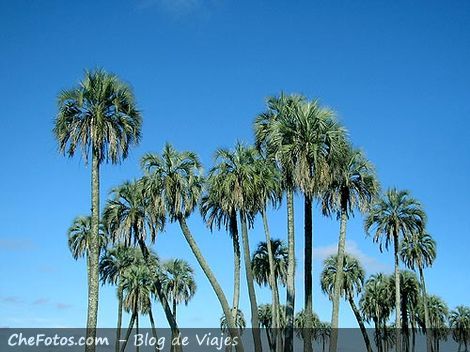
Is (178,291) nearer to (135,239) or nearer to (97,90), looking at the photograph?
(135,239)

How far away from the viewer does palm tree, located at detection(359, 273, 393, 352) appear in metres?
77.5

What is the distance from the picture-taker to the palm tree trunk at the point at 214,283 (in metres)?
40.5

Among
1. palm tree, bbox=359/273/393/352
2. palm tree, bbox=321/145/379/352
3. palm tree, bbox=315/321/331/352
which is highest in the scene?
palm tree, bbox=321/145/379/352

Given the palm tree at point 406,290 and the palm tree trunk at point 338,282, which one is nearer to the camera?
the palm tree trunk at point 338,282

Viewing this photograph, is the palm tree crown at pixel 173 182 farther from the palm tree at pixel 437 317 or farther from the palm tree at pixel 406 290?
the palm tree at pixel 437 317

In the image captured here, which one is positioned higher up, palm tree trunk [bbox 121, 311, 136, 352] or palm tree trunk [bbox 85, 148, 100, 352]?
palm tree trunk [bbox 85, 148, 100, 352]

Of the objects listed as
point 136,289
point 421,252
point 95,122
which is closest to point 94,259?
point 95,122

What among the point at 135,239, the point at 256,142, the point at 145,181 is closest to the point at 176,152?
the point at 145,181

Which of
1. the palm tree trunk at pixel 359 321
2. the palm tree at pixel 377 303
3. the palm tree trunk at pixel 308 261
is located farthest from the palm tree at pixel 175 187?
the palm tree at pixel 377 303

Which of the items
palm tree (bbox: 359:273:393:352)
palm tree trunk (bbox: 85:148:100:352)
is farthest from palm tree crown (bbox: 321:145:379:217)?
palm tree (bbox: 359:273:393:352)

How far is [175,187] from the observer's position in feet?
142

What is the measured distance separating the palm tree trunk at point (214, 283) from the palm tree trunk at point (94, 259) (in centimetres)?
1300

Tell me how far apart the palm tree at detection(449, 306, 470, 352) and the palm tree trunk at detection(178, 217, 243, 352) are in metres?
78.1

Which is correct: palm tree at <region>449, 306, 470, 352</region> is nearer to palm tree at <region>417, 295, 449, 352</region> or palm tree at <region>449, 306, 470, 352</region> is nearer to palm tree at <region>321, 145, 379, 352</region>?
palm tree at <region>417, 295, 449, 352</region>
